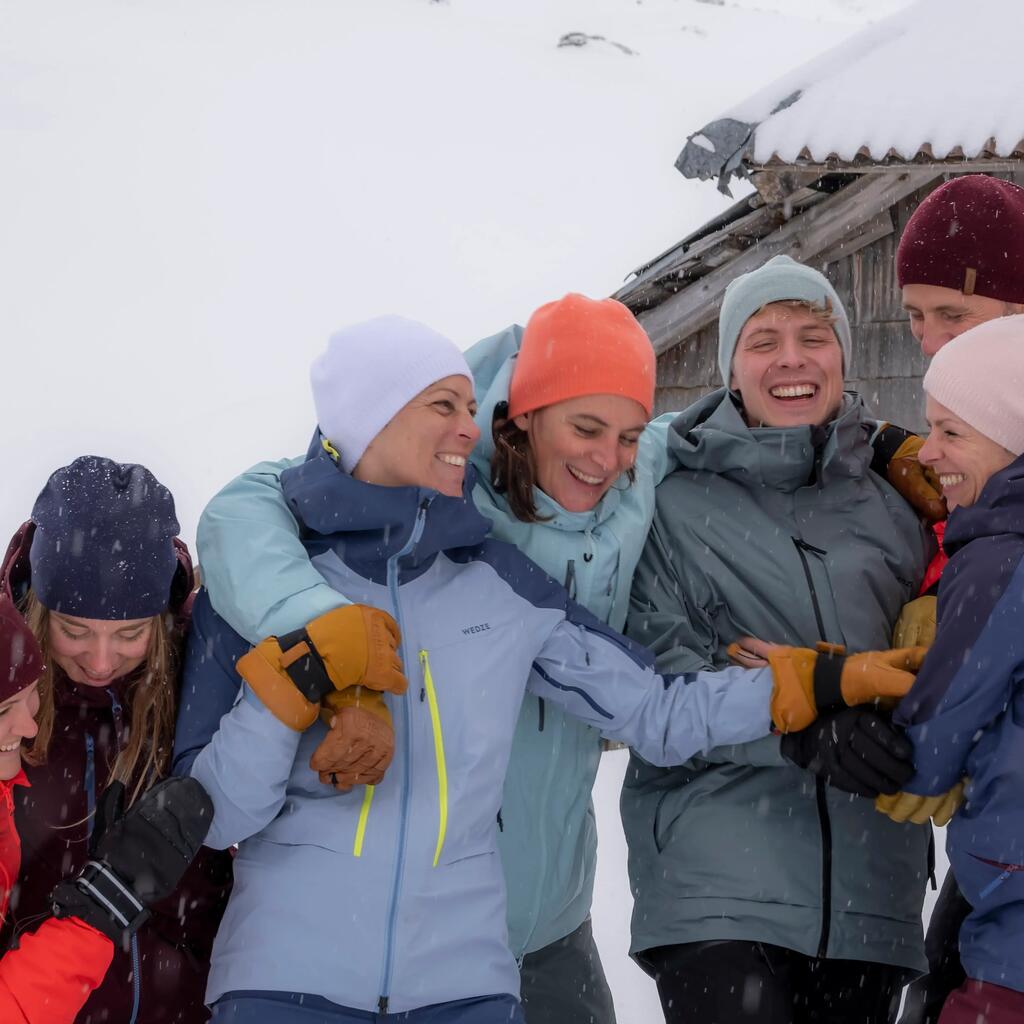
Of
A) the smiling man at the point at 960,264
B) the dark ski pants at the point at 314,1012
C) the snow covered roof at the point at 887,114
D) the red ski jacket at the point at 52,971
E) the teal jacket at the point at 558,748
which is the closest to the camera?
the red ski jacket at the point at 52,971

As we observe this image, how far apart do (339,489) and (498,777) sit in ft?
2.36

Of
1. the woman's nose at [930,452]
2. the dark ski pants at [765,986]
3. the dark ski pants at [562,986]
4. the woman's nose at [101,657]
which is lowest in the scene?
the dark ski pants at [562,986]

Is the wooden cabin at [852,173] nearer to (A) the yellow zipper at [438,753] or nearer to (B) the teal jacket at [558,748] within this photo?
(B) the teal jacket at [558,748]

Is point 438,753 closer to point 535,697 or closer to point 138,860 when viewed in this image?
point 535,697

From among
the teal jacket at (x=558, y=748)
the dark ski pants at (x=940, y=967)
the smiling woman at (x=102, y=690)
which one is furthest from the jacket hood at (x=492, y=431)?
the dark ski pants at (x=940, y=967)

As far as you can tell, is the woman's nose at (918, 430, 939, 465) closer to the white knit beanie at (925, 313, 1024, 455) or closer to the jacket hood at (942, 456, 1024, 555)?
the white knit beanie at (925, 313, 1024, 455)

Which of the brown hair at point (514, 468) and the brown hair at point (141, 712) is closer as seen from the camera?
the brown hair at point (141, 712)

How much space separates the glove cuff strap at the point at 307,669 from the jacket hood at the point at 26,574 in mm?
492

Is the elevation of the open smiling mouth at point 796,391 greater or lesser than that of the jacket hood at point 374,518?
greater

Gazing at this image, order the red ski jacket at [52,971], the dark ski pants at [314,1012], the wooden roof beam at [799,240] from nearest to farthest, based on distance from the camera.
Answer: the red ski jacket at [52,971], the dark ski pants at [314,1012], the wooden roof beam at [799,240]

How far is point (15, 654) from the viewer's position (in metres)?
2.32

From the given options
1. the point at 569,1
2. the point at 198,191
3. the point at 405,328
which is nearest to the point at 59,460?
the point at 198,191

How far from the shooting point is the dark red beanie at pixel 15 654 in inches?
90.6

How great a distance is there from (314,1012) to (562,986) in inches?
35.1
